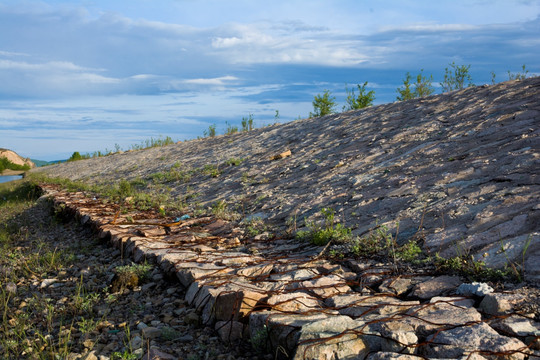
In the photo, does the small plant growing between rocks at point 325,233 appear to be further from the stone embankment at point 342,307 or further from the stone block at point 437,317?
the stone block at point 437,317

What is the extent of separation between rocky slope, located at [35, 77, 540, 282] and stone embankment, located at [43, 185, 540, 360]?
0.57 m

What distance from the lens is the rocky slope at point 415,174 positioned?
3.81 m

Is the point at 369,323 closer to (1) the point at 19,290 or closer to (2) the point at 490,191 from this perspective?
(2) the point at 490,191

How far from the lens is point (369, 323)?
2555mm

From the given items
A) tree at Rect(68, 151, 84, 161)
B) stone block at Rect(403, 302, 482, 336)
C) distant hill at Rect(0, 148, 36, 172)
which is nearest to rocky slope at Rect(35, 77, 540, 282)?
stone block at Rect(403, 302, 482, 336)

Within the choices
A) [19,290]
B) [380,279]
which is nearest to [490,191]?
[380,279]

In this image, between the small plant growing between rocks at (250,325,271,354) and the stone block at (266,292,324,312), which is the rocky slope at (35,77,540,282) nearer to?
the stone block at (266,292,324,312)

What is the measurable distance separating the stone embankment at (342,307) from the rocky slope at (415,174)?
57cm

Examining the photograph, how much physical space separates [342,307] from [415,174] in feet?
9.67

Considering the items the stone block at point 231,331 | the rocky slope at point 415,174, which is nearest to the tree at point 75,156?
the rocky slope at point 415,174

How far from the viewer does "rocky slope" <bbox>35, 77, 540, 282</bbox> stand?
12.5 feet

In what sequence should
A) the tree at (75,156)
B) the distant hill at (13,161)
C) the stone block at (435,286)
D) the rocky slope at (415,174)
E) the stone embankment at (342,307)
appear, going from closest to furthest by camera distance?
the stone embankment at (342,307)
the stone block at (435,286)
the rocky slope at (415,174)
the tree at (75,156)
the distant hill at (13,161)

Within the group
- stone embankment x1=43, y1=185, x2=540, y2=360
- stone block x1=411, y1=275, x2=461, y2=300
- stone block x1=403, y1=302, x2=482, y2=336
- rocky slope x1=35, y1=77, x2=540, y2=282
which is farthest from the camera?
rocky slope x1=35, y1=77, x2=540, y2=282

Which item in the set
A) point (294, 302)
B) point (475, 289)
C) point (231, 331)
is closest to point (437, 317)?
point (475, 289)
